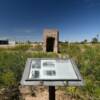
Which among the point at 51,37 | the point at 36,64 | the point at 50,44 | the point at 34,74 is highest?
the point at 51,37

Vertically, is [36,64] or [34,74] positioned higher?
[36,64]

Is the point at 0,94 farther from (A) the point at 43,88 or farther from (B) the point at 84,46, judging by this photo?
(B) the point at 84,46

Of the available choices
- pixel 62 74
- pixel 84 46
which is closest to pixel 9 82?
pixel 62 74

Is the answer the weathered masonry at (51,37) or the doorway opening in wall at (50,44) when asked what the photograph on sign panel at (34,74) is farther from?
the doorway opening in wall at (50,44)

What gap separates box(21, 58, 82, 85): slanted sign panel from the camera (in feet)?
11.6

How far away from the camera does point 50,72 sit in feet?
12.7

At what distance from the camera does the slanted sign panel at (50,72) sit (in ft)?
11.6

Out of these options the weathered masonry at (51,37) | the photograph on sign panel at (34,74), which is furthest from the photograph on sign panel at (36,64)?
the weathered masonry at (51,37)

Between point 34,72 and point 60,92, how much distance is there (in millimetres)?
3930

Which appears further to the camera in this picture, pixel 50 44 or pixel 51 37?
pixel 50 44

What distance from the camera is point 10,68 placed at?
9.91m

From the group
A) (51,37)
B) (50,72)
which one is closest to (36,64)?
(50,72)

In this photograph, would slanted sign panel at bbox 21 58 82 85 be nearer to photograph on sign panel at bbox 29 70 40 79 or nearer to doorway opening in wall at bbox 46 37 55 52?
photograph on sign panel at bbox 29 70 40 79

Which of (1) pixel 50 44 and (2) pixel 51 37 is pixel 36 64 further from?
(1) pixel 50 44
